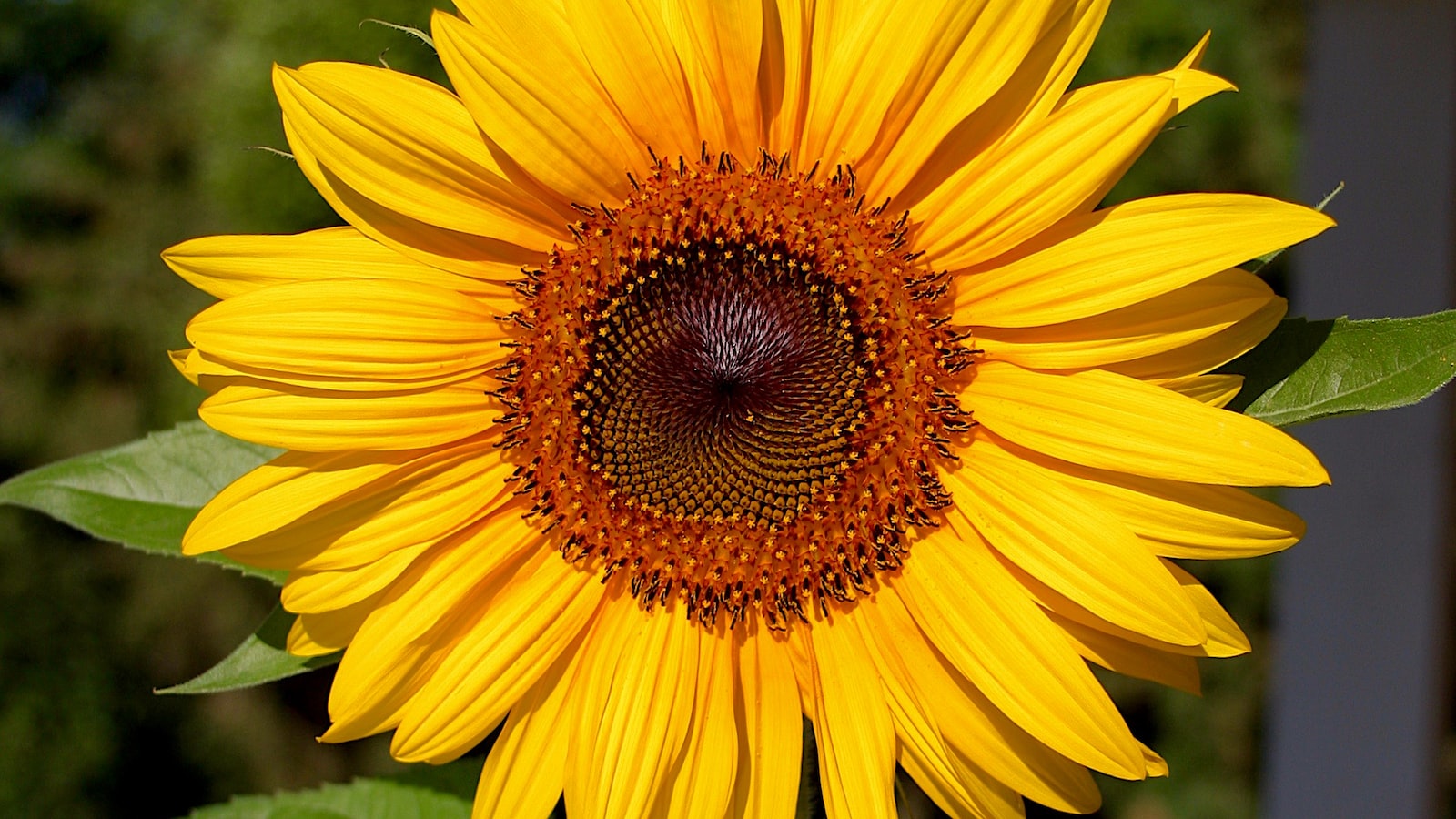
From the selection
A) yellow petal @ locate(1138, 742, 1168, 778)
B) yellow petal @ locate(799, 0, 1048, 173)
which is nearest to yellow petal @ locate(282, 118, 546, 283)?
yellow petal @ locate(799, 0, 1048, 173)

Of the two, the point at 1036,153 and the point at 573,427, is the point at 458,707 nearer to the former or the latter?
the point at 573,427

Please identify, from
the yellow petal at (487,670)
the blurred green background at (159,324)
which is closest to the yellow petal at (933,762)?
the yellow petal at (487,670)

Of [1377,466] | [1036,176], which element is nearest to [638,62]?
[1036,176]

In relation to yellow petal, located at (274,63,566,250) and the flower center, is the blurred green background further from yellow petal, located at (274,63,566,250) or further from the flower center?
yellow petal, located at (274,63,566,250)

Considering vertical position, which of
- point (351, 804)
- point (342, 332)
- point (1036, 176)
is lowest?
point (351, 804)

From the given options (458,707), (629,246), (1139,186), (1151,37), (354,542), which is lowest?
(458,707)

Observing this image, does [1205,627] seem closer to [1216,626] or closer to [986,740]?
[1216,626]

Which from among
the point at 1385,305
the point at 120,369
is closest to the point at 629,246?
the point at 1385,305
